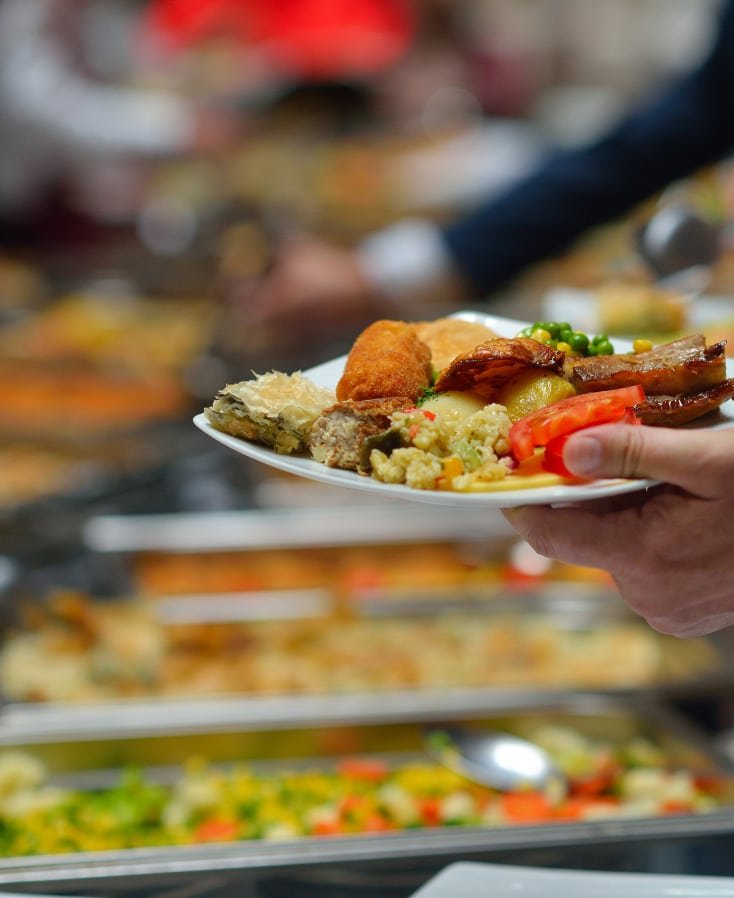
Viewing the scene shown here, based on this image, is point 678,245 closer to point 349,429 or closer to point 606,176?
point 349,429

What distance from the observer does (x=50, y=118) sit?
6.62m

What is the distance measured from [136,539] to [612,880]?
6.06 feet

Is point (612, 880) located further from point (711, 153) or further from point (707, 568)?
point (711, 153)

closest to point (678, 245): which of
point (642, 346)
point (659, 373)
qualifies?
point (642, 346)

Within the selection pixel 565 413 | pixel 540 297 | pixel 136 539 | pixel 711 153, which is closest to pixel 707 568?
pixel 565 413

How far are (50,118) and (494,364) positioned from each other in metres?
6.06

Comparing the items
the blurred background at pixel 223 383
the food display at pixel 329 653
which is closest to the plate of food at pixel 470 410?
the blurred background at pixel 223 383

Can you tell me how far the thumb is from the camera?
3.76ft

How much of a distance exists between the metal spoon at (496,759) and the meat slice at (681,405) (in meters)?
1.13

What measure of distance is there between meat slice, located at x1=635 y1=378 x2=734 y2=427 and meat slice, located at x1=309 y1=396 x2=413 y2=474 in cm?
30

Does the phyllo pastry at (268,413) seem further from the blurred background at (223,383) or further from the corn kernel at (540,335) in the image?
the blurred background at (223,383)

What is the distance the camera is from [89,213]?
6.92 metres

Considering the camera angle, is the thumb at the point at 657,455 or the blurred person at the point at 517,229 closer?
the thumb at the point at 657,455

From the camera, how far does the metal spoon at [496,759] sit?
7.27 feet
